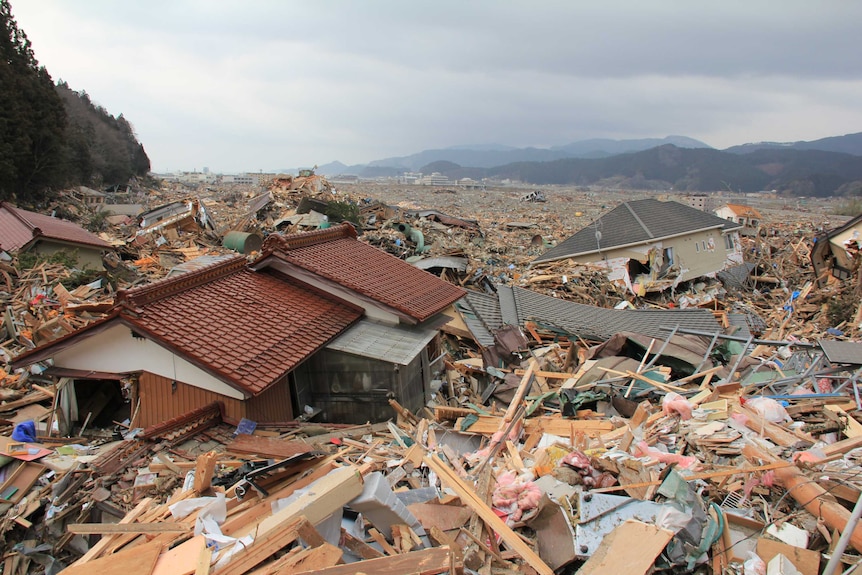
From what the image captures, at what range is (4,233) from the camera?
15.7 metres

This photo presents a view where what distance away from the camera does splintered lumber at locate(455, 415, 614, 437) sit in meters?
7.16

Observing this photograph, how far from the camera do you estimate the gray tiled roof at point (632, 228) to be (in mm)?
23281

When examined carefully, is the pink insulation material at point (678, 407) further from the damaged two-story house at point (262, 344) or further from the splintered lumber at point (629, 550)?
the damaged two-story house at point (262, 344)

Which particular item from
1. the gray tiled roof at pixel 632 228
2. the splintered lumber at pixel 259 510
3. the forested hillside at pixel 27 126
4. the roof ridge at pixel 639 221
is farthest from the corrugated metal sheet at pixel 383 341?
the forested hillside at pixel 27 126

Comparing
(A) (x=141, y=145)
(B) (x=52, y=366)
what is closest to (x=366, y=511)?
(B) (x=52, y=366)

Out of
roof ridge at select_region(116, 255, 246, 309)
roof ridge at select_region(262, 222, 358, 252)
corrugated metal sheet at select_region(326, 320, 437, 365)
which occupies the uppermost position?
roof ridge at select_region(262, 222, 358, 252)

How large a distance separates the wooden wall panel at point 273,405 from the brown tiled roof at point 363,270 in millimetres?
2037

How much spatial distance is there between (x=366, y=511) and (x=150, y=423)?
157 inches

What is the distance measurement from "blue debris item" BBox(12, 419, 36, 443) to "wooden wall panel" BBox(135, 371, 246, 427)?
1162 mm

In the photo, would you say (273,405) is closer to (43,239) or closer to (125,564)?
(125,564)

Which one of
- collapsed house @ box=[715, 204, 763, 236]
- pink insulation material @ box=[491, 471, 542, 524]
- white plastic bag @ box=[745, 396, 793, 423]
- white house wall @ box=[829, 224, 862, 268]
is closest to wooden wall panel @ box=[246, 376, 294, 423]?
pink insulation material @ box=[491, 471, 542, 524]

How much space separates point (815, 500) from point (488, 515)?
2732 millimetres

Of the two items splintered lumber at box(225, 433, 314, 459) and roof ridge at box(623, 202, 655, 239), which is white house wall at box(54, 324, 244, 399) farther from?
roof ridge at box(623, 202, 655, 239)

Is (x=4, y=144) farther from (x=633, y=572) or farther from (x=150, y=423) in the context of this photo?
(x=633, y=572)
